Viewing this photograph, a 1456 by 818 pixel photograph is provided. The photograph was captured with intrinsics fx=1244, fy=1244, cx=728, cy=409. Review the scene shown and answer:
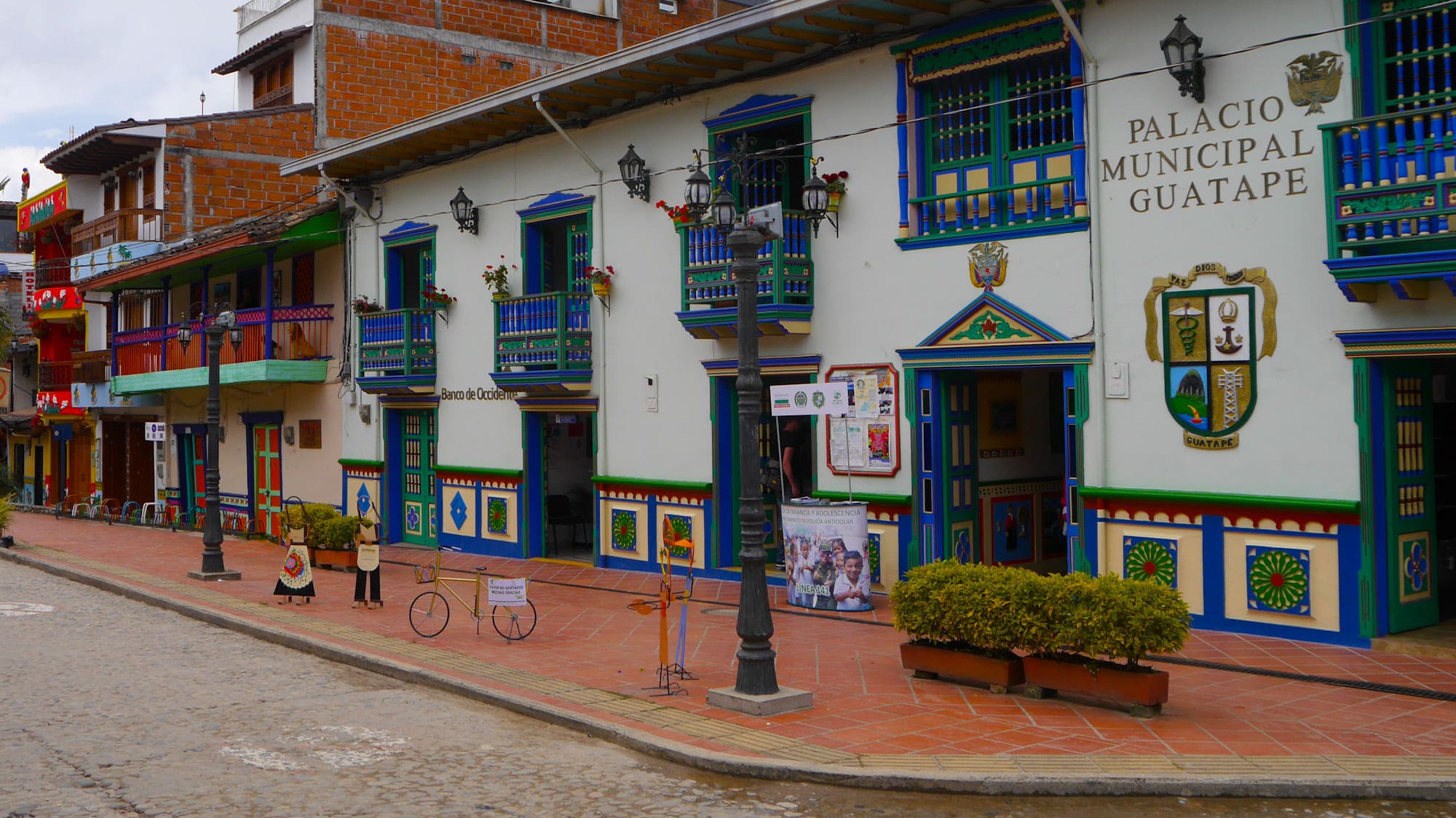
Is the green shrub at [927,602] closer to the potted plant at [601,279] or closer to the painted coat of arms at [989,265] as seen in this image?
the painted coat of arms at [989,265]

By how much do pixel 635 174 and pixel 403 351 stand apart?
6.08 m

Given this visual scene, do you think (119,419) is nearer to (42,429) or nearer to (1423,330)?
(42,429)

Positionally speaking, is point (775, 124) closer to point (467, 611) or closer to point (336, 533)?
point (467, 611)

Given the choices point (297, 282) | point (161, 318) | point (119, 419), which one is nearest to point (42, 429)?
point (119, 419)

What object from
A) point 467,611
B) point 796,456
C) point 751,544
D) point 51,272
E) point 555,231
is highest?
point 51,272

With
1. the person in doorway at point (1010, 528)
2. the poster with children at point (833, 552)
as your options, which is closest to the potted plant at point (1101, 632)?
the poster with children at point (833, 552)

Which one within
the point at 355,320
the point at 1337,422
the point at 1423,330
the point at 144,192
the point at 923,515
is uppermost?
the point at 144,192

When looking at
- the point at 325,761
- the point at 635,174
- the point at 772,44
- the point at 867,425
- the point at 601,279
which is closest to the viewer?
the point at 325,761

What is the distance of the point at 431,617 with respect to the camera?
1278 cm

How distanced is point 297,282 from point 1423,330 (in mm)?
20407

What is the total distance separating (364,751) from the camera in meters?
8.12

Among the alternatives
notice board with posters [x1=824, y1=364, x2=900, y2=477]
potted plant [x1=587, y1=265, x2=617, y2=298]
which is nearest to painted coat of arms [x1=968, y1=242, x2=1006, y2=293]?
notice board with posters [x1=824, y1=364, x2=900, y2=477]

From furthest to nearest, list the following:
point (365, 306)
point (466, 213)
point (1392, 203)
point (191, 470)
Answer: point (191, 470) → point (365, 306) → point (466, 213) → point (1392, 203)

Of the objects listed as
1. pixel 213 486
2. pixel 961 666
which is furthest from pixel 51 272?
pixel 961 666
